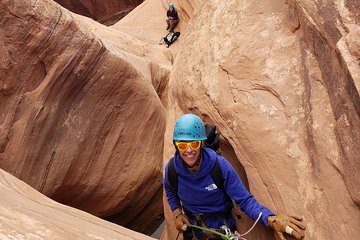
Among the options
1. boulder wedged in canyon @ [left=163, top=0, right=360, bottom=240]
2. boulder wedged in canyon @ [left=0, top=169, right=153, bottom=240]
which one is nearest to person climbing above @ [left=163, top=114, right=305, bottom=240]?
boulder wedged in canyon @ [left=163, top=0, right=360, bottom=240]

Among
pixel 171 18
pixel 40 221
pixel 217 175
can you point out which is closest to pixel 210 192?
pixel 217 175

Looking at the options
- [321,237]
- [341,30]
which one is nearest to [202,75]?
[341,30]

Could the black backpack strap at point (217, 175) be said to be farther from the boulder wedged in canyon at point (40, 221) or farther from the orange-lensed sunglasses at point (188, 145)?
the boulder wedged in canyon at point (40, 221)

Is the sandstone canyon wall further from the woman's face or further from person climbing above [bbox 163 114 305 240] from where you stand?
the woman's face

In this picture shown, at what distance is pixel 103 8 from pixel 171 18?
6058 mm

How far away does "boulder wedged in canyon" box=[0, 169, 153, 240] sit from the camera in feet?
8.77

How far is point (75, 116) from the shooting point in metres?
6.39

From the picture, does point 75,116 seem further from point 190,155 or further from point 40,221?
point 40,221

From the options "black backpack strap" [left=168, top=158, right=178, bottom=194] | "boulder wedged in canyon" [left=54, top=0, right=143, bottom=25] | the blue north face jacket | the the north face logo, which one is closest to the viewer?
the blue north face jacket

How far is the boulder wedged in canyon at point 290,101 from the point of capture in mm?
3236

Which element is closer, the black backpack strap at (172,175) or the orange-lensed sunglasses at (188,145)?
the orange-lensed sunglasses at (188,145)

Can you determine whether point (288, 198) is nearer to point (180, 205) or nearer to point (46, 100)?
point (180, 205)

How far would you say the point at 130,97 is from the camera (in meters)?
7.11

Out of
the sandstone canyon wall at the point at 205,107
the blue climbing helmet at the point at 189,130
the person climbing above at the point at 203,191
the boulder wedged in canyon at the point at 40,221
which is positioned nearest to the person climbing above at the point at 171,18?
the sandstone canyon wall at the point at 205,107
